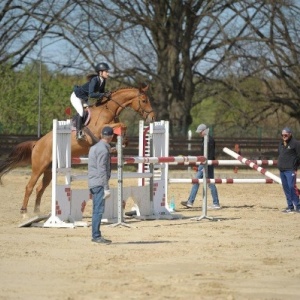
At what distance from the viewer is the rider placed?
1709 centimetres

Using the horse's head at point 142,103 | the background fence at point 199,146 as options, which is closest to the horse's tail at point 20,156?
the horse's head at point 142,103

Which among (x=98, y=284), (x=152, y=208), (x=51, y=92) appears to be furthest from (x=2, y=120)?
(x=98, y=284)

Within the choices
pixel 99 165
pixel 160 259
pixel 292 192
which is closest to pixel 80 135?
pixel 99 165

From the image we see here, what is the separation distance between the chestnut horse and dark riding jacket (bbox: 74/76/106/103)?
29 cm

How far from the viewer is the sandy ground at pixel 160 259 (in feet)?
31.4

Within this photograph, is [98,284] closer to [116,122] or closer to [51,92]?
[116,122]

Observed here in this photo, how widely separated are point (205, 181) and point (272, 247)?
12.9 ft

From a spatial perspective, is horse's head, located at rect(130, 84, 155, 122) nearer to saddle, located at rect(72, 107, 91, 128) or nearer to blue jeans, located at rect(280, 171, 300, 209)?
saddle, located at rect(72, 107, 91, 128)

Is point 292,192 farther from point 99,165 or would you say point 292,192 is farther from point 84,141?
point 99,165

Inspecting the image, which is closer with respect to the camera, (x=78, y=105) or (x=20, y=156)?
(x=78, y=105)

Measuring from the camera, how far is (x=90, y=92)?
56.6ft

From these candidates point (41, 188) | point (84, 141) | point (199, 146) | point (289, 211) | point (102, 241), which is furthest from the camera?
point (199, 146)

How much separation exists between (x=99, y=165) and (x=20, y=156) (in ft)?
16.6

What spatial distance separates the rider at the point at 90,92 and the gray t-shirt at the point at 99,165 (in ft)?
12.8
